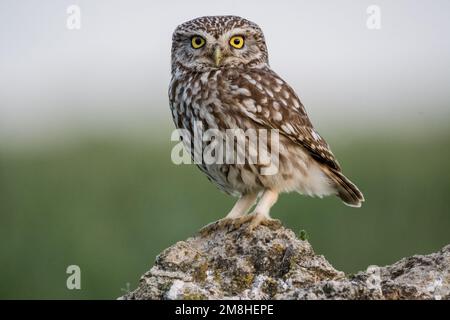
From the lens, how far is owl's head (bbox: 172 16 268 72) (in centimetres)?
647

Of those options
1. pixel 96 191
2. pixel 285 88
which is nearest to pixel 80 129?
pixel 96 191

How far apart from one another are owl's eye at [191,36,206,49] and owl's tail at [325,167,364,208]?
113 cm

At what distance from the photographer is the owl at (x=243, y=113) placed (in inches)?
243

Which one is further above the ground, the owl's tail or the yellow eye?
the yellow eye

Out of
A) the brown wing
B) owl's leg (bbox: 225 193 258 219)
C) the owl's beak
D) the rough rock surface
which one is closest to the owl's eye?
the owl's beak

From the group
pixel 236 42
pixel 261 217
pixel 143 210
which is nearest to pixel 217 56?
pixel 236 42

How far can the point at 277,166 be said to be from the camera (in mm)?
6262

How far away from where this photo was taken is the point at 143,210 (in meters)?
9.69

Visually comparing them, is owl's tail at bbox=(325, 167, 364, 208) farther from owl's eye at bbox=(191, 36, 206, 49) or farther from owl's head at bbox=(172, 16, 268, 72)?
owl's eye at bbox=(191, 36, 206, 49)

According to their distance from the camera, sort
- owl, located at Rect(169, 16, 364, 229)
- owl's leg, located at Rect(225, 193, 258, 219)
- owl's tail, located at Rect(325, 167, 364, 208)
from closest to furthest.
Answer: owl, located at Rect(169, 16, 364, 229) → owl's leg, located at Rect(225, 193, 258, 219) → owl's tail, located at Rect(325, 167, 364, 208)

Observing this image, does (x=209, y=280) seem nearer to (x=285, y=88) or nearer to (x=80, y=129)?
(x=285, y=88)

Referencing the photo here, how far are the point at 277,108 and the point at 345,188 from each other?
0.81 m

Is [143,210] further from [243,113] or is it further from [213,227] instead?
[213,227]
